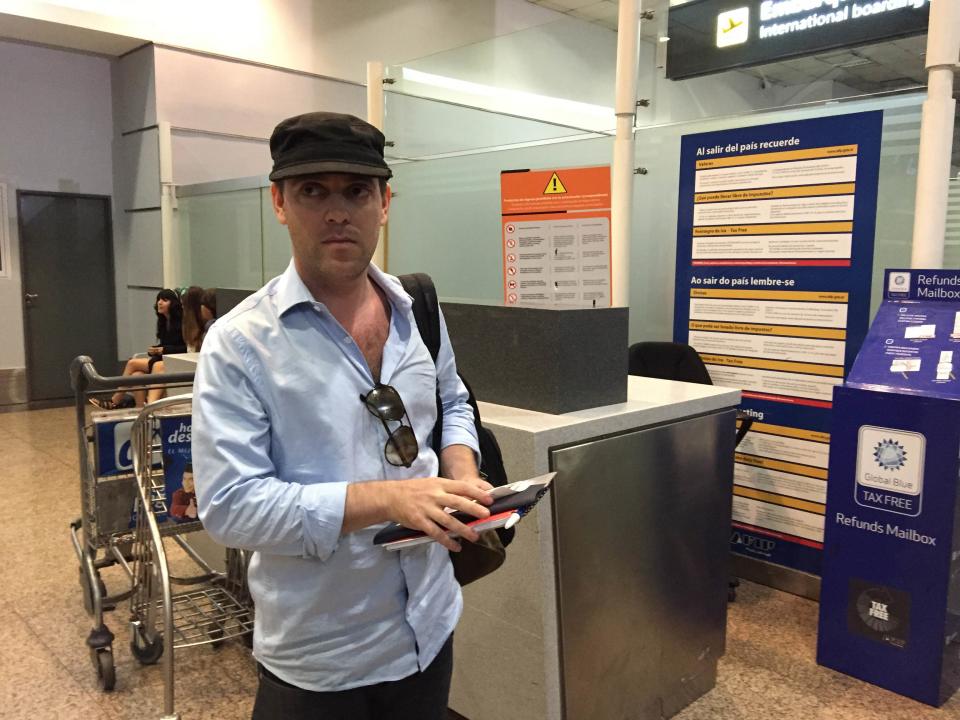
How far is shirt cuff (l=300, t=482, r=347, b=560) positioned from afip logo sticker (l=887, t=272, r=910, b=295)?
2.42 meters

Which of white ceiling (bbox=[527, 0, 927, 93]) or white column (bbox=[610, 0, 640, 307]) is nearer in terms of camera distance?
white ceiling (bbox=[527, 0, 927, 93])

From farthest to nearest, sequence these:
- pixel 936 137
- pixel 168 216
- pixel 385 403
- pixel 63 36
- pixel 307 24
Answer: pixel 307 24 → pixel 168 216 → pixel 63 36 → pixel 936 137 → pixel 385 403

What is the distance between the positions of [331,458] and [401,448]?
0.11m

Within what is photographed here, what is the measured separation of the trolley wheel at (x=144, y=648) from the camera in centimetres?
265

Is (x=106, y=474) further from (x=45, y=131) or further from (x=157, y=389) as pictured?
(x=45, y=131)

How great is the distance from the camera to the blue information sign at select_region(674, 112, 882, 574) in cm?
310

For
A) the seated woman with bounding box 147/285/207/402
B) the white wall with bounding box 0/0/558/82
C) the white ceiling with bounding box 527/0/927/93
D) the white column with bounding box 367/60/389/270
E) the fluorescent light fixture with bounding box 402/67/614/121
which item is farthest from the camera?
the white wall with bounding box 0/0/558/82

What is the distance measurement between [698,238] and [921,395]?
1.42 metres

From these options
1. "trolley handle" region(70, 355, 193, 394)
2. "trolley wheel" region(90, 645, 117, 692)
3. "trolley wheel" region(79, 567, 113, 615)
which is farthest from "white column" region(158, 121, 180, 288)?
"trolley wheel" region(90, 645, 117, 692)

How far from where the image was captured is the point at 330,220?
1121 mm

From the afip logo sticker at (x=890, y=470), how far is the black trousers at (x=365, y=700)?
187 cm

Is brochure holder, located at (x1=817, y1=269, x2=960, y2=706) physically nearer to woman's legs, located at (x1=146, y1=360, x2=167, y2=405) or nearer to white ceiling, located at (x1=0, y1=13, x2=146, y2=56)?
woman's legs, located at (x1=146, y1=360, x2=167, y2=405)

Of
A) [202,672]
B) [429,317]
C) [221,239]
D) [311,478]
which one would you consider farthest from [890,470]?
[221,239]

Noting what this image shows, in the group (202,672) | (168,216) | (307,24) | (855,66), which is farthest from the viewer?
(307,24)
